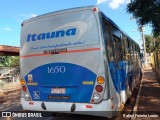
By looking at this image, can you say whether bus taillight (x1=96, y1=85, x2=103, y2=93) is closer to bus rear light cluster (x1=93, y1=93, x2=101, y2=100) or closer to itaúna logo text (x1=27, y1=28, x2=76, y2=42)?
bus rear light cluster (x1=93, y1=93, x2=101, y2=100)

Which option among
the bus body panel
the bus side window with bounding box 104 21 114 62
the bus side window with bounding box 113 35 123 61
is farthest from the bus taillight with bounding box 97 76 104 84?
the bus side window with bounding box 113 35 123 61

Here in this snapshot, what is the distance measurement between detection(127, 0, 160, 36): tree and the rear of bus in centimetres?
573

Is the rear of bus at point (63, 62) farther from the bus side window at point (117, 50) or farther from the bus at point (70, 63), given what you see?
the bus side window at point (117, 50)

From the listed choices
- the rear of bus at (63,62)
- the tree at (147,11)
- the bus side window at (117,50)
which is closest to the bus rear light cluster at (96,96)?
the rear of bus at (63,62)

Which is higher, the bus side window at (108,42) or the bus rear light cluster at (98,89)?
the bus side window at (108,42)

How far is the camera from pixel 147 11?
1228 centimetres

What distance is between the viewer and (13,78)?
2497 cm

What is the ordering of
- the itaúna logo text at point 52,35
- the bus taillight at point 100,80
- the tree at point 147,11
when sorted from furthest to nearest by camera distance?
the tree at point 147,11 → the itaúna logo text at point 52,35 → the bus taillight at point 100,80

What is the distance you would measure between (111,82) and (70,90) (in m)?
1.09

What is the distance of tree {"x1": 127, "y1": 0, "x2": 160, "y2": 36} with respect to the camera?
12.0 m

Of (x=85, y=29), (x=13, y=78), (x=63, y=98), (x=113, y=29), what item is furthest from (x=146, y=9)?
(x=13, y=78)

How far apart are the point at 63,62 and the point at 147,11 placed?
645cm

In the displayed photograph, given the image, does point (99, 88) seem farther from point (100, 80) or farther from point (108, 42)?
point (108, 42)

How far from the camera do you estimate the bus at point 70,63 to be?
6.92 metres
